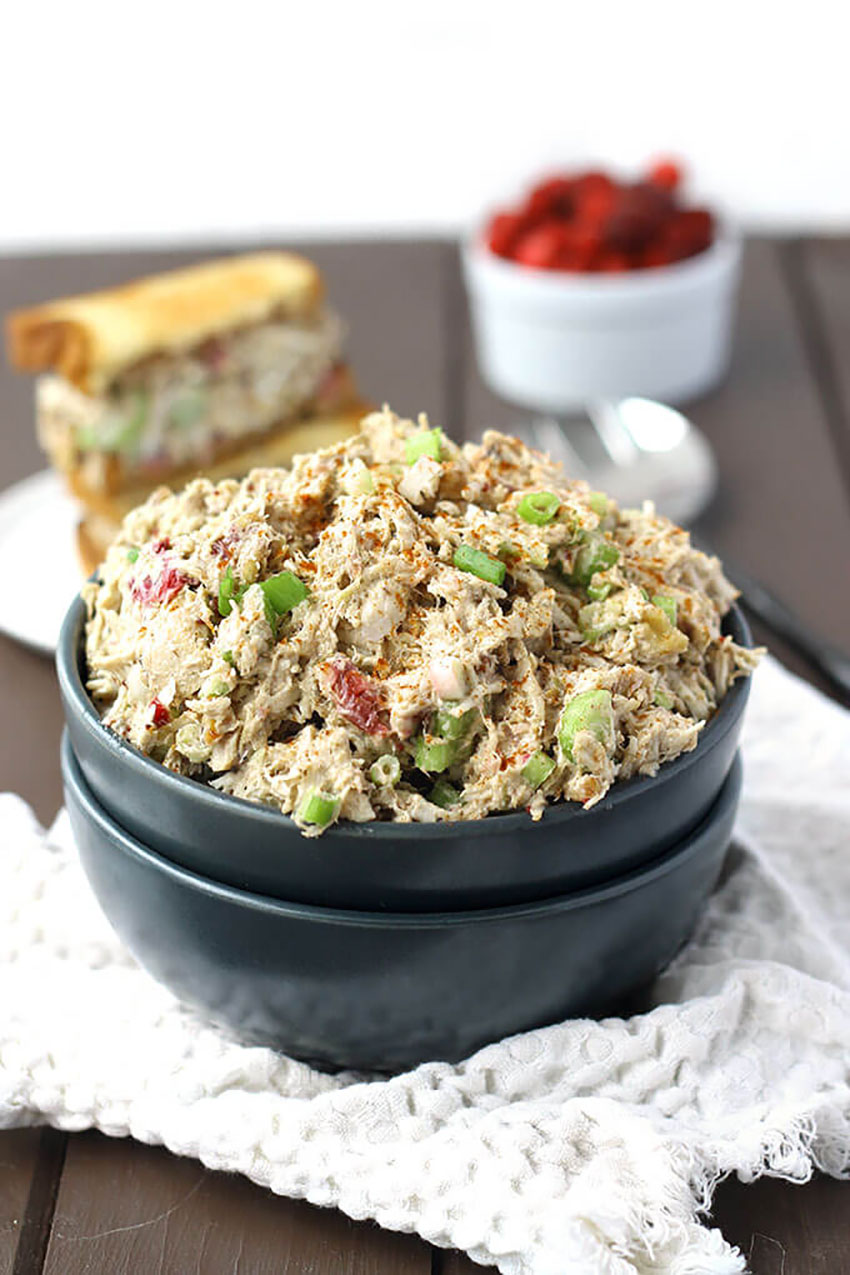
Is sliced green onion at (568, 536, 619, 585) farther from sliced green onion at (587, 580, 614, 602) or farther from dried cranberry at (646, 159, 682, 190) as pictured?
dried cranberry at (646, 159, 682, 190)

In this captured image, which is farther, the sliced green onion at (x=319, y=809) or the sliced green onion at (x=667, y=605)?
the sliced green onion at (x=667, y=605)

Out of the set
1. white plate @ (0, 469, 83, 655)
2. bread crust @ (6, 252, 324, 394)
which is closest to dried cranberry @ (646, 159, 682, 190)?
bread crust @ (6, 252, 324, 394)

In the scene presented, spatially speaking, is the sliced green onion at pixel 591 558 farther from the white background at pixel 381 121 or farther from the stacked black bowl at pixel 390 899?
the white background at pixel 381 121

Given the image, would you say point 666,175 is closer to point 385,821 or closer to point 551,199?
point 551,199

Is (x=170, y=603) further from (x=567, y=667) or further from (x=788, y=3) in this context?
(x=788, y=3)

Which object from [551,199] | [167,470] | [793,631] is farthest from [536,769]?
[551,199]

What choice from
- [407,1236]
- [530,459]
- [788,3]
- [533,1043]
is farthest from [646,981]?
[788,3]

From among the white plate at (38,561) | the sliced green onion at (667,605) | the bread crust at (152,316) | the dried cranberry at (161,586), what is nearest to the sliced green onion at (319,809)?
the dried cranberry at (161,586)
